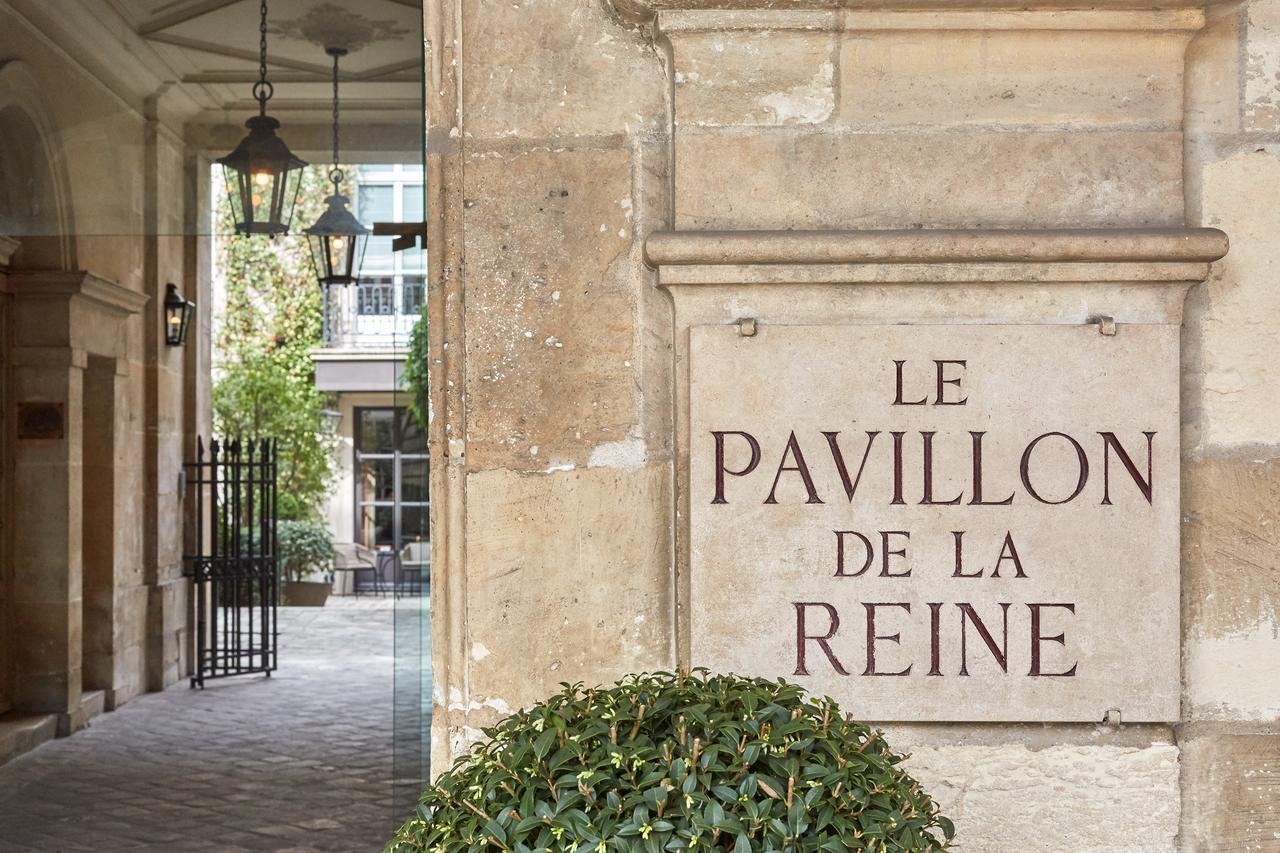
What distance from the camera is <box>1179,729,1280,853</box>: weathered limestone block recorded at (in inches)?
103

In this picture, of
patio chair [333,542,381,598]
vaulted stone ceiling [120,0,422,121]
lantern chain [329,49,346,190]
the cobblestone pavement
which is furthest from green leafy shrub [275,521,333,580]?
vaulted stone ceiling [120,0,422,121]

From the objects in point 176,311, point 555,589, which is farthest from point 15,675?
point 555,589

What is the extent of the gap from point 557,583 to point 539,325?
0.53 meters

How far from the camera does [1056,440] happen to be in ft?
8.61

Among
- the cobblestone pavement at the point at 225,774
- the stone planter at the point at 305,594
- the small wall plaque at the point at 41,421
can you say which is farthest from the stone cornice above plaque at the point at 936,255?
the stone planter at the point at 305,594

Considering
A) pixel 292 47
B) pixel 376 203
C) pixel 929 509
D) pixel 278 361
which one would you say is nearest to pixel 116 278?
pixel 376 203

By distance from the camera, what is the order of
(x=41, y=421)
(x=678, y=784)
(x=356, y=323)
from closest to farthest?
(x=678, y=784) → (x=41, y=421) → (x=356, y=323)

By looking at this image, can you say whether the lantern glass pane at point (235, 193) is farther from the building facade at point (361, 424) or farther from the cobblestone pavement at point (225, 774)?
the building facade at point (361, 424)

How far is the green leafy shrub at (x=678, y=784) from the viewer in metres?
1.81

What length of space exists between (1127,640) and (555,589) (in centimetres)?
116

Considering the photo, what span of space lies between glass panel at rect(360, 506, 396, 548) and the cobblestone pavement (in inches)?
522

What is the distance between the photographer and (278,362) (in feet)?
69.5

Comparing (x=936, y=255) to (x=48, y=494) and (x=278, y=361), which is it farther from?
(x=278, y=361)

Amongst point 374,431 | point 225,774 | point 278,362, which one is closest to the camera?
point 225,774
